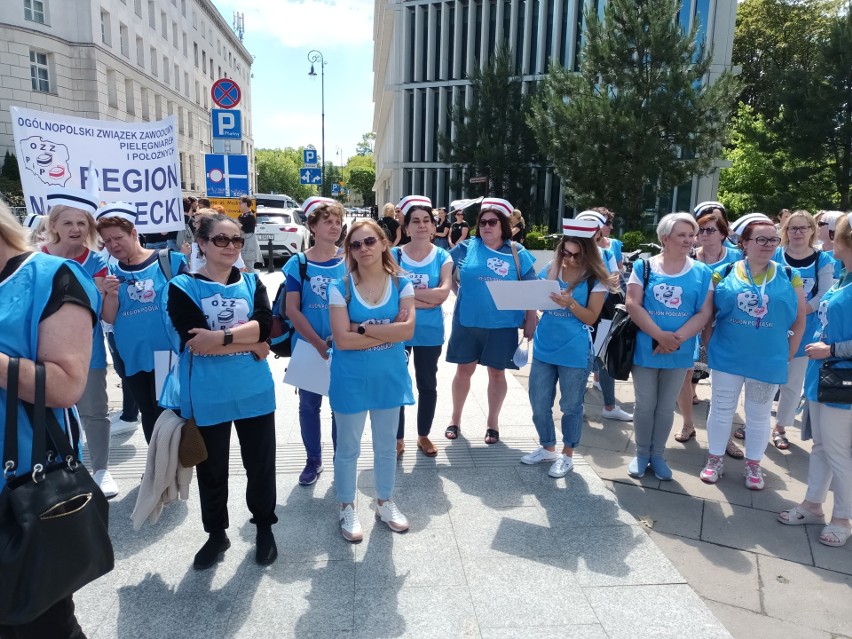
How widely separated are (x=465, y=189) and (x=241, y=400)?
76.5 feet

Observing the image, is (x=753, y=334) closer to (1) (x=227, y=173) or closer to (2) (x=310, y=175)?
(1) (x=227, y=173)

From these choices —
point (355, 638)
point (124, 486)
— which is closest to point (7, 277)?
point (355, 638)

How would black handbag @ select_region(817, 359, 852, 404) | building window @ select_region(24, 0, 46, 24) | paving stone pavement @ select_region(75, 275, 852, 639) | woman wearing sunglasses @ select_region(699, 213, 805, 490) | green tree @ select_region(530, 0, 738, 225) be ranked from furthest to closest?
1. building window @ select_region(24, 0, 46, 24)
2. green tree @ select_region(530, 0, 738, 225)
3. woman wearing sunglasses @ select_region(699, 213, 805, 490)
4. black handbag @ select_region(817, 359, 852, 404)
5. paving stone pavement @ select_region(75, 275, 852, 639)

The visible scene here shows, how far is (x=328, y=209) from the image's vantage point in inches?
158

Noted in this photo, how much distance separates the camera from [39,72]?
106 ft

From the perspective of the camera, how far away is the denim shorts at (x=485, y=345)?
469 centimetres

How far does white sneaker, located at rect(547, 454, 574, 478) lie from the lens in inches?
170

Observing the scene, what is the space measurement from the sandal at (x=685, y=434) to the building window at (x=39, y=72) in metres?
37.5

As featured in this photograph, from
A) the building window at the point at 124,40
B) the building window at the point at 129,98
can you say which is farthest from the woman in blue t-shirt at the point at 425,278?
the building window at the point at 124,40

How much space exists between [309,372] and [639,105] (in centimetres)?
1513

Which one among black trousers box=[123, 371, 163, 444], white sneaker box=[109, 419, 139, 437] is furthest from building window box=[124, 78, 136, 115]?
black trousers box=[123, 371, 163, 444]

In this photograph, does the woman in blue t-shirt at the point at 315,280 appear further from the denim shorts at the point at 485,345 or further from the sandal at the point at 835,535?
the sandal at the point at 835,535

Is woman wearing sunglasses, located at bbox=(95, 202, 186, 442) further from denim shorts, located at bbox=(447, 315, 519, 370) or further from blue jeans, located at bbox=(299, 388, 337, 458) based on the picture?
denim shorts, located at bbox=(447, 315, 519, 370)

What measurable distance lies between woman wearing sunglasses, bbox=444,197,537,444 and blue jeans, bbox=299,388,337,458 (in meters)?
1.24
